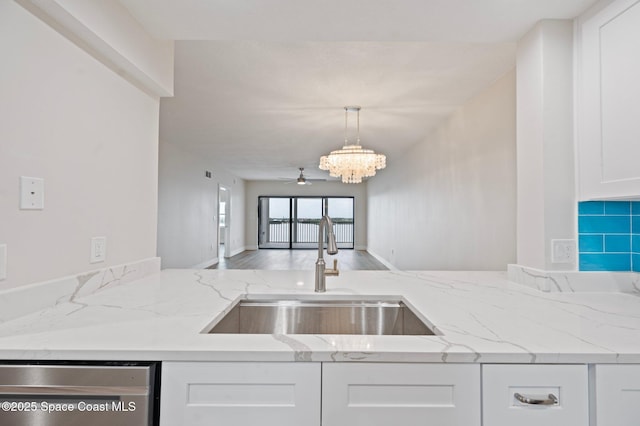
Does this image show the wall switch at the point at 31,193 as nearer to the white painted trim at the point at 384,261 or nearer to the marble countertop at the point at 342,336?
the marble countertop at the point at 342,336

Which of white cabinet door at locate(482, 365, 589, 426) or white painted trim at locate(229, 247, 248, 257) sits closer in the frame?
white cabinet door at locate(482, 365, 589, 426)

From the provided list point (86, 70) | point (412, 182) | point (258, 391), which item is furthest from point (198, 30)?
point (412, 182)

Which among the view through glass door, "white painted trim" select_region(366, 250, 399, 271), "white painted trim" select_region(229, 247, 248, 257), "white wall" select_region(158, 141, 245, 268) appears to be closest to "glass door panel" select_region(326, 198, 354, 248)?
the view through glass door

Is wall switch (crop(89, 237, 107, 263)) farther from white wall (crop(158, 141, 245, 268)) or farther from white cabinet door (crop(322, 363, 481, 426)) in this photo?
white wall (crop(158, 141, 245, 268))

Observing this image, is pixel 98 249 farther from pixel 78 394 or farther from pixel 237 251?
pixel 237 251

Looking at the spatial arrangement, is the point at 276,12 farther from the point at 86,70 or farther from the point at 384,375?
the point at 384,375

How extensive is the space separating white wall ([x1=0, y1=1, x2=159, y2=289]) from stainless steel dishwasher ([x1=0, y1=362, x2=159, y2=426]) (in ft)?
1.22

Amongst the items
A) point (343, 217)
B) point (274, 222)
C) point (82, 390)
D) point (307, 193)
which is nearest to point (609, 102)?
point (82, 390)

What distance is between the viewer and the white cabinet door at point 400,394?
33.0 inches

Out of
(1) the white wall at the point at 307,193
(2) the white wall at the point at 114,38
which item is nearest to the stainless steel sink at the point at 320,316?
(2) the white wall at the point at 114,38

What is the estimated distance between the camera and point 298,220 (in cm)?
1238

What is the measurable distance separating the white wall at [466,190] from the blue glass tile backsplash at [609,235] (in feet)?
3.59

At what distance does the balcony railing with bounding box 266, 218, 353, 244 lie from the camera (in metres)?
12.4

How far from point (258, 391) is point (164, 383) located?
23 centimetres
